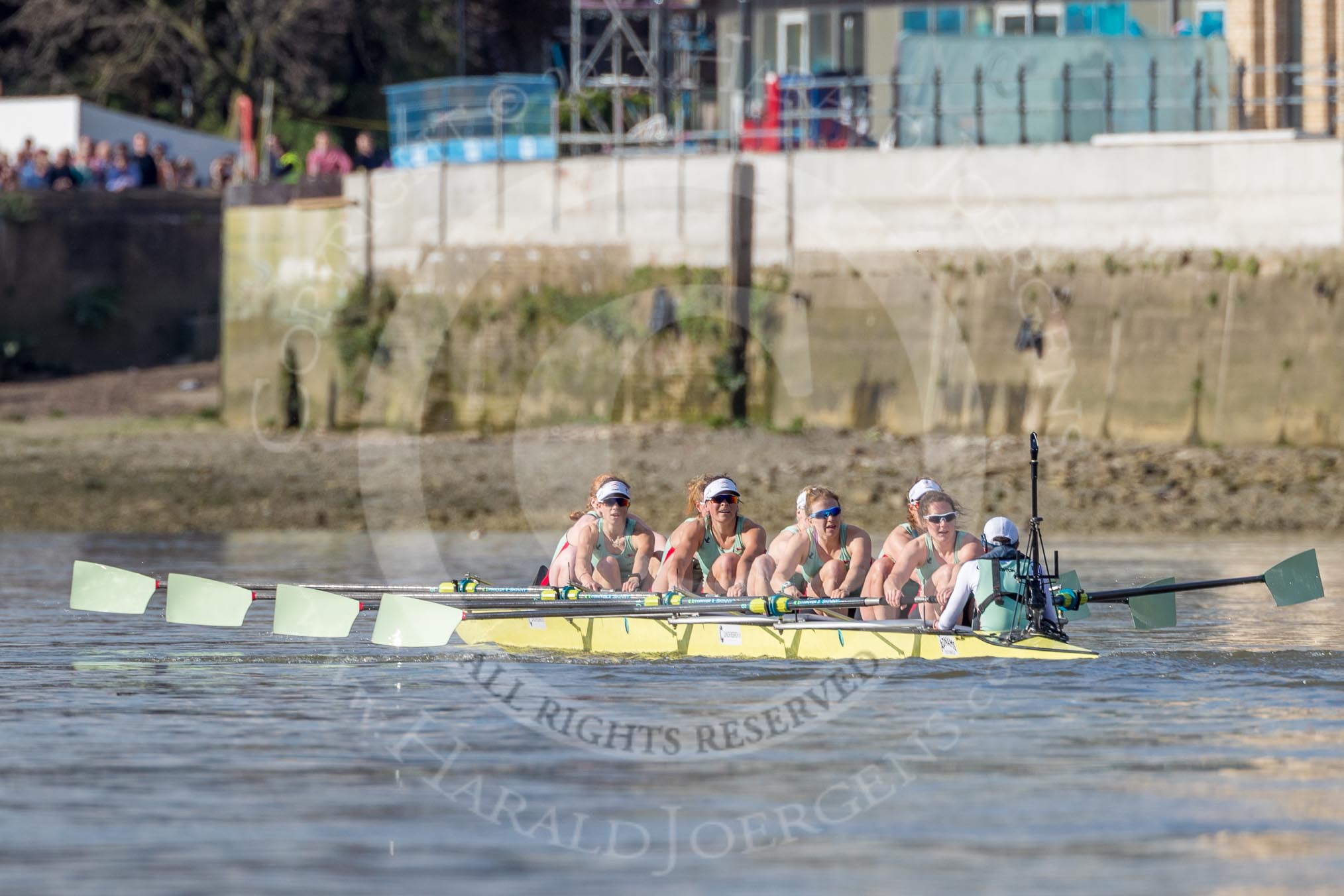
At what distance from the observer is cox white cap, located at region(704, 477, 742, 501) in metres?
14.7

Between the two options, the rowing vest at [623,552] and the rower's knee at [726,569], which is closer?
the rower's knee at [726,569]

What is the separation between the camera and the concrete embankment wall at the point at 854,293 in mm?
24156

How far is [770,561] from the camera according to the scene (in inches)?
575

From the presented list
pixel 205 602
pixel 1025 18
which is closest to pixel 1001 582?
pixel 205 602

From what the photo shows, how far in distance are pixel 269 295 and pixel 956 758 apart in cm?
2028

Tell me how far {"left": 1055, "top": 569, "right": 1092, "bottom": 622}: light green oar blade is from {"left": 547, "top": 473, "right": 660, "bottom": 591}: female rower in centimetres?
299

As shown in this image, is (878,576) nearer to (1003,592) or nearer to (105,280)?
(1003,592)

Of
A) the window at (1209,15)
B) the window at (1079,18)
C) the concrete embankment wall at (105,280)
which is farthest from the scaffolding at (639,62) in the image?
the window at (1209,15)

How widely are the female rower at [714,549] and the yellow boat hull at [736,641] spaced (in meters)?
0.73

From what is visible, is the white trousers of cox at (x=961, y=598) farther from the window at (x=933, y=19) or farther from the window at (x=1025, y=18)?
the window at (x=933, y=19)

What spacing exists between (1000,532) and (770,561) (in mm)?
2030

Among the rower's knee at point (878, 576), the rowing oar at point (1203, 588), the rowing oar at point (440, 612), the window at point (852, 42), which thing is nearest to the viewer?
the rowing oar at point (440, 612)

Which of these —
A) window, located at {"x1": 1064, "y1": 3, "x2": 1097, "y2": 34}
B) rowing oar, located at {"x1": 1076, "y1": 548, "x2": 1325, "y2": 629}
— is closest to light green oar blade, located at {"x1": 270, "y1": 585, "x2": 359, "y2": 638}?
rowing oar, located at {"x1": 1076, "y1": 548, "x2": 1325, "y2": 629}

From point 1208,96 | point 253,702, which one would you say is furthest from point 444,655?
point 1208,96
